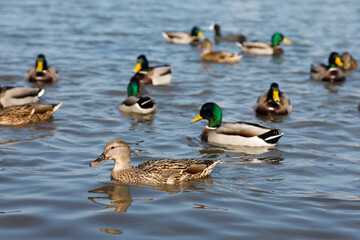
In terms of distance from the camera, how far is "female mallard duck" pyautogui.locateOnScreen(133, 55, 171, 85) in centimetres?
1669

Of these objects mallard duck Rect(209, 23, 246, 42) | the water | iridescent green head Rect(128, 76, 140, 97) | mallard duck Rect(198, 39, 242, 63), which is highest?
mallard duck Rect(209, 23, 246, 42)

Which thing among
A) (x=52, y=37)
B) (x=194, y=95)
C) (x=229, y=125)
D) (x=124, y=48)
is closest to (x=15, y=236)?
(x=229, y=125)

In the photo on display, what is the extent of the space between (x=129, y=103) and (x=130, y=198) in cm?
552

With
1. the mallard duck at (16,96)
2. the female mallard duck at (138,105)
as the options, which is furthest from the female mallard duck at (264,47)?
the mallard duck at (16,96)

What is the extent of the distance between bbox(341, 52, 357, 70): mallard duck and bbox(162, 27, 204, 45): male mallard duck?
22.7 ft

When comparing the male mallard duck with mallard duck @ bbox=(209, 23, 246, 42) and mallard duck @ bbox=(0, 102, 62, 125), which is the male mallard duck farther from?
mallard duck @ bbox=(0, 102, 62, 125)

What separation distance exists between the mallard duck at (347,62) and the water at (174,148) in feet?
1.94

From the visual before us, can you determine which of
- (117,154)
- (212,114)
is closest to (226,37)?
(212,114)

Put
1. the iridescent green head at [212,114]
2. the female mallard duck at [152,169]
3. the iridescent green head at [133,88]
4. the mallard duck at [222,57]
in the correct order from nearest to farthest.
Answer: the female mallard duck at [152,169], the iridescent green head at [212,114], the iridescent green head at [133,88], the mallard duck at [222,57]

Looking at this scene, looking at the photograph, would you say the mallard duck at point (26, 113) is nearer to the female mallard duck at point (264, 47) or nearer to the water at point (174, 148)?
the water at point (174, 148)

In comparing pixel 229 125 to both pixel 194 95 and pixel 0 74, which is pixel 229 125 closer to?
pixel 194 95

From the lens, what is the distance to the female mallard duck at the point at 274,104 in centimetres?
1343

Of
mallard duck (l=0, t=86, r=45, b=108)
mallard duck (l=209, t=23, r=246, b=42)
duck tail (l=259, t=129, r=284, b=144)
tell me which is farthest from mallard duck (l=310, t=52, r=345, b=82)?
mallard duck (l=0, t=86, r=45, b=108)

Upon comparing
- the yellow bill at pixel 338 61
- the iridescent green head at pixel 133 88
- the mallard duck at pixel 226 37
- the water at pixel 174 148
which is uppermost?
the mallard duck at pixel 226 37
